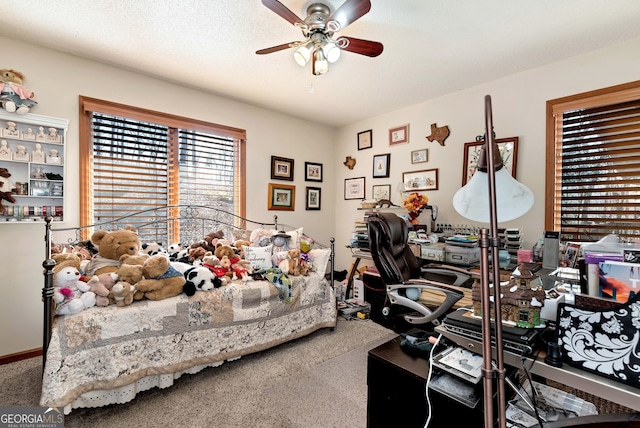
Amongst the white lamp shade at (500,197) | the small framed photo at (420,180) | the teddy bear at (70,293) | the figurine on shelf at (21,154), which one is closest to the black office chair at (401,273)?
the white lamp shade at (500,197)

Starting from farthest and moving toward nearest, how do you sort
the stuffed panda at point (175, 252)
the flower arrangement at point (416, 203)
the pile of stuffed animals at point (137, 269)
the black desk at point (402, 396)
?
the flower arrangement at point (416, 203), the stuffed panda at point (175, 252), the pile of stuffed animals at point (137, 269), the black desk at point (402, 396)

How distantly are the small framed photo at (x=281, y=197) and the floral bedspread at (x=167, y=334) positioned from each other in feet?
4.68

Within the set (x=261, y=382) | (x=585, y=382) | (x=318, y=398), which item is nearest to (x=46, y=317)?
(x=261, y=382)

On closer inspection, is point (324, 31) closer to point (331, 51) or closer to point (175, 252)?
point (331, 51)

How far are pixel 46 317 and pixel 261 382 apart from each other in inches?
51.2

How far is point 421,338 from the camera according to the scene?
4.31 ft

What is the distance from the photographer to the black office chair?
1805 millimetres

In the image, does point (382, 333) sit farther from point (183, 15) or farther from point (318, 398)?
point (183, 15)

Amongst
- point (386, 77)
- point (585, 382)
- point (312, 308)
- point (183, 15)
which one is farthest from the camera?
point (386, 77)

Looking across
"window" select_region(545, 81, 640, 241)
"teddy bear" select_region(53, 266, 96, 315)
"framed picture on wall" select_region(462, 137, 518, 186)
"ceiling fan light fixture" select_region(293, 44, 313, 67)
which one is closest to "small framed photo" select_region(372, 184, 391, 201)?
"framed picture on wall" select_region(462, 137, 518, 186)

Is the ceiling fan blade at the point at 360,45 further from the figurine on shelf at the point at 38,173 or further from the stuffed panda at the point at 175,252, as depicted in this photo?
the figurine on shelf at the point at 38,173

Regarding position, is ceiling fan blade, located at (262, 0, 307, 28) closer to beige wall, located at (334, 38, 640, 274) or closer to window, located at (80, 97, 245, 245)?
window, located at (80, 97, 245, 245)

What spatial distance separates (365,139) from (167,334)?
127 inches

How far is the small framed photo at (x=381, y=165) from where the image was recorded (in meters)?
3.65
